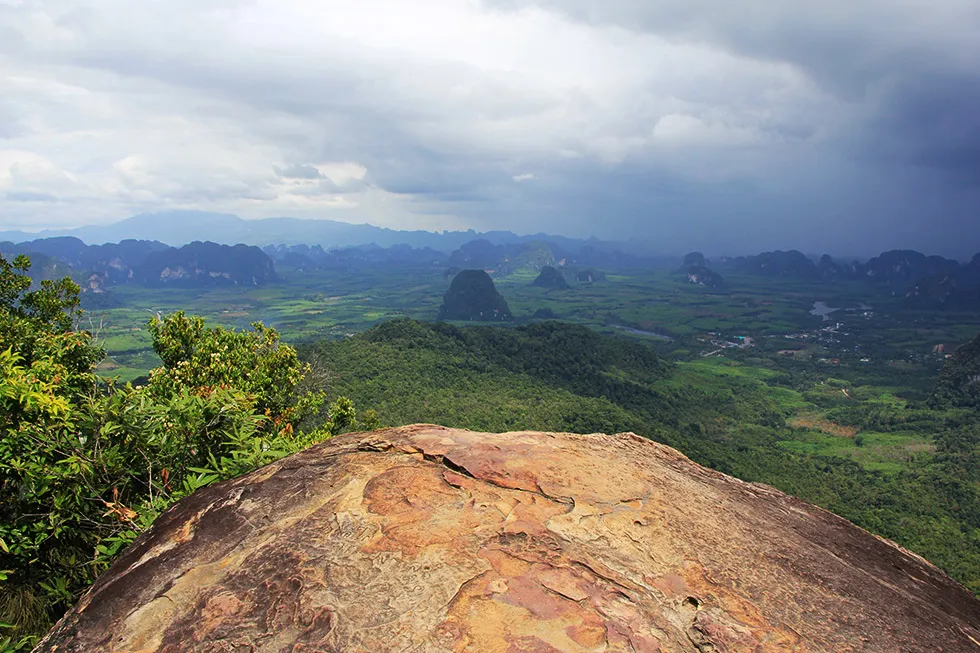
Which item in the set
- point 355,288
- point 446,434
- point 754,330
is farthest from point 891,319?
point 355,288

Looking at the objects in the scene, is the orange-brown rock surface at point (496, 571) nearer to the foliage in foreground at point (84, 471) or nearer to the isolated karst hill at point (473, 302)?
the foliage in foreground at point (84, 471)

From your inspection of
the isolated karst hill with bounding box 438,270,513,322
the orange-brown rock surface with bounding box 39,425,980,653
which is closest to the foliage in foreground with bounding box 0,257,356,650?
the orange-brown rock surface with bounding box 39,425,980,653

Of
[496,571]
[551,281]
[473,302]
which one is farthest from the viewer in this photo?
[551,281]

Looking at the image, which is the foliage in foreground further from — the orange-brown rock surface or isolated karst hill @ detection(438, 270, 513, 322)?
isolated karst hill @ detection(438, 270, 513, 322)

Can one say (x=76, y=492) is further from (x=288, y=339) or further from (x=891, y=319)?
(x=891, y=319)

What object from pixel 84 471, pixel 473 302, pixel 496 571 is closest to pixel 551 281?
pixel 473 302

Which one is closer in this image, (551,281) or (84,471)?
(84,471)

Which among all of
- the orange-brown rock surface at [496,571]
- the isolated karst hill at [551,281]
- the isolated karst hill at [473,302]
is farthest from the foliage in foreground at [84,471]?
the isolated karst hill at [551,281]

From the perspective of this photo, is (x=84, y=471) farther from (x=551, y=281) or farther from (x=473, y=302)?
(x=551, y=281)

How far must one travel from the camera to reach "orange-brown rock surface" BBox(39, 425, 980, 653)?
3.14 metres

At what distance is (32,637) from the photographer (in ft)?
13.5

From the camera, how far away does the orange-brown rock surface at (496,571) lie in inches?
124

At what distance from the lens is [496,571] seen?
11.6 ft

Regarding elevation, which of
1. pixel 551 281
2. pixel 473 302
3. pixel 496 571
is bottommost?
pixel 473 302
